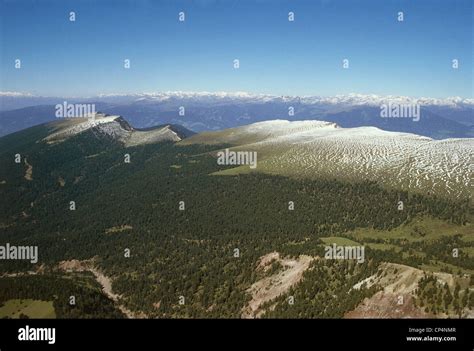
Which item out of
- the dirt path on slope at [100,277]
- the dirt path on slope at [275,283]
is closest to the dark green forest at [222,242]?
the dirt path on slope at [100,277]

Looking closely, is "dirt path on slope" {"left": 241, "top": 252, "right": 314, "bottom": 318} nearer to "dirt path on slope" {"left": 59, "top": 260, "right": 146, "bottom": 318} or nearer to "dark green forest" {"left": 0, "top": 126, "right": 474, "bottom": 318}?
"dark green forest" {"left": 0, "top": 126, "right": 474, "bottom": 318}

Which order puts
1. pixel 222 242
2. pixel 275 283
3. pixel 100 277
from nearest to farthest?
pixel 275 283 → pixel 100 277 → pixel 222 242

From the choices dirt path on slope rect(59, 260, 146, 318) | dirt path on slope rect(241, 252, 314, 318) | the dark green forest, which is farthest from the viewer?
dirt path on slope rect(59, 260, 146, 318)

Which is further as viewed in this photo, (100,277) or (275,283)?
(100,277)

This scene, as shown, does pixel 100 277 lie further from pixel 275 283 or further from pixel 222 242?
pixel 275 283

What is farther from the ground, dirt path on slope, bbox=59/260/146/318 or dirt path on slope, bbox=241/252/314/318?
dirt path on slope, bbox=241/252/314/318

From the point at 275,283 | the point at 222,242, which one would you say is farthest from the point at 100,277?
the point at 275,283

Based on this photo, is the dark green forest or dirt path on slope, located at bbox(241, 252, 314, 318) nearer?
the dark green forest

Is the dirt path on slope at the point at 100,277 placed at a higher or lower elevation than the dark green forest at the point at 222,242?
lower

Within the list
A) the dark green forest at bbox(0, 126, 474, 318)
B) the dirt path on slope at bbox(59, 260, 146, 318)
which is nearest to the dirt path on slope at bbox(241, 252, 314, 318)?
the dark green forest at bbox(0, 126, 474, 318)

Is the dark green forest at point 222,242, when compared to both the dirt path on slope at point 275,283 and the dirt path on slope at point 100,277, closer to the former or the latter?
the dirt path on slope at point 100,277
